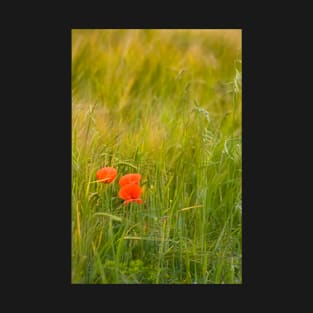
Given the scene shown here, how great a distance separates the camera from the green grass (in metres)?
5.51

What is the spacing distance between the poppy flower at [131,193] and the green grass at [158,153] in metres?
0.05

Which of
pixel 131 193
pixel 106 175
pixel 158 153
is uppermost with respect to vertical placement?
pixel 158 153

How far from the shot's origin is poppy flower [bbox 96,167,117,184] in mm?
5578

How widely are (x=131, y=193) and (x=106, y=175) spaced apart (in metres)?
0.21

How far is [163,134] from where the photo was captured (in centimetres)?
567

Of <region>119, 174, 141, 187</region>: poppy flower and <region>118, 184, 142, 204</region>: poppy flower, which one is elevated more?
<region>119, 174, 141, 187</region>: poppy flower

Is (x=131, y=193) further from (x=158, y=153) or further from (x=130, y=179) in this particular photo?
(x=158, y=153)

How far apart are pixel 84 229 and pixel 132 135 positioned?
74cm

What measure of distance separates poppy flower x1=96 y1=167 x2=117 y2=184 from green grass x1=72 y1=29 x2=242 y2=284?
0.05 metres

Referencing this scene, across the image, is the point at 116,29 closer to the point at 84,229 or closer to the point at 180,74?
the point at 180,74

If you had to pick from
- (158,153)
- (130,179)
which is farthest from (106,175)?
(158,153)

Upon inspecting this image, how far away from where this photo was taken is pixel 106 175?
5578 mm

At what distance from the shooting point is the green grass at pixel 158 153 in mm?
5512

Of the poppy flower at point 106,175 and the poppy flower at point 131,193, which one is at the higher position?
the poppy flower at point 106,175
